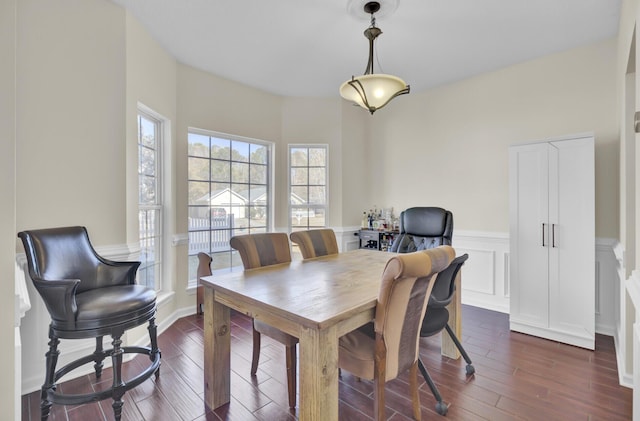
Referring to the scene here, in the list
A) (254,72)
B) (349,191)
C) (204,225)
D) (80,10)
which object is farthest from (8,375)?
(349,191)

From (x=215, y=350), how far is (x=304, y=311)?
831mm

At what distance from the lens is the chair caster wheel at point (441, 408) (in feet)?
5.84

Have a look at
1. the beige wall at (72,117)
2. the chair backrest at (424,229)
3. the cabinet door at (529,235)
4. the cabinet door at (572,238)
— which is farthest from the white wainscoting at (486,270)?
the beige wall at (72,117)

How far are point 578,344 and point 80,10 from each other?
15.8 ft

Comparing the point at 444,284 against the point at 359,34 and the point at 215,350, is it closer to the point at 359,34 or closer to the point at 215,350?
the point at 215,350

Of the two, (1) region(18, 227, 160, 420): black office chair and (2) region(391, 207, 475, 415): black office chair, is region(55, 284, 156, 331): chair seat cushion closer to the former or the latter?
(1) region(18, 227, 160, 420): black office chair

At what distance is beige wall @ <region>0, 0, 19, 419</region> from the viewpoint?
885mm

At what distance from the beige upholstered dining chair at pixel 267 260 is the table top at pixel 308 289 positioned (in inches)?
4.2

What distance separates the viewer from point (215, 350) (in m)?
1.82

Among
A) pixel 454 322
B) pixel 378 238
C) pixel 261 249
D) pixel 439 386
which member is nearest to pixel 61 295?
pixel 261 249

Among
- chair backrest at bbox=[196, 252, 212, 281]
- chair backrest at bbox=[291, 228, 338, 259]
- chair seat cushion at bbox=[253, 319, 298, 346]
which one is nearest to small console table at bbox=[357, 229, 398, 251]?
chair backrest at bbox=[291, 228, 338, 259]

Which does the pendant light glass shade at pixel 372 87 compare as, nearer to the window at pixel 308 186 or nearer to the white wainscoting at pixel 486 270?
the window at pixel 308 186

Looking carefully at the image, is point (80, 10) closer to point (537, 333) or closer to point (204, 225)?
point (204, 225)

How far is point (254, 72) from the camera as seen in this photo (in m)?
3.57
